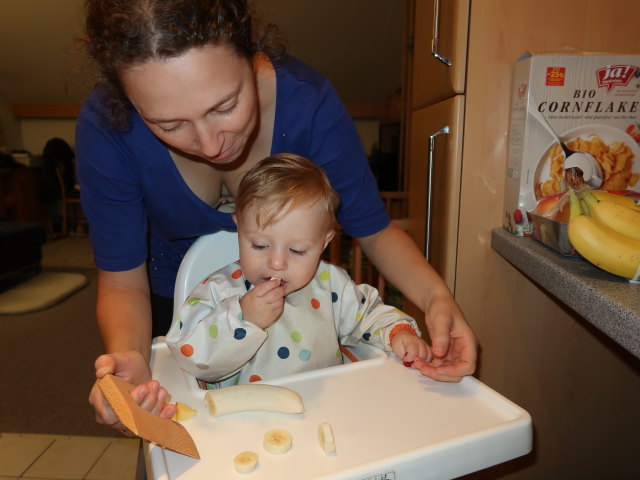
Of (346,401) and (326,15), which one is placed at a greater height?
(326,15)

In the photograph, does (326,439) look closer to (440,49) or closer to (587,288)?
(587,288)

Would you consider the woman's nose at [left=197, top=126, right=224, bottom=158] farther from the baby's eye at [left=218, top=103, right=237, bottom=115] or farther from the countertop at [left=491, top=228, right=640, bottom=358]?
the countertop at [left=491, top=228, right=640, bottom=358]

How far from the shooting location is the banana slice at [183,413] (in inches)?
26.7

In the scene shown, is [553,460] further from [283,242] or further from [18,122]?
[18,122]

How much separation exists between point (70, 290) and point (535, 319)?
3.23 meters

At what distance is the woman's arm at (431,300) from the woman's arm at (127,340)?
0.41 metres

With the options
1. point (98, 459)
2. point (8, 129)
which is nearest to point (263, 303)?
point (98, 459)

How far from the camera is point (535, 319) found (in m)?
1.29

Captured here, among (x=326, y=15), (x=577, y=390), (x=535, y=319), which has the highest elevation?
(x=326, y=15)

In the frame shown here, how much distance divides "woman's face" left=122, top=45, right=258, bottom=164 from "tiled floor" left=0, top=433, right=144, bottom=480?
1372mm

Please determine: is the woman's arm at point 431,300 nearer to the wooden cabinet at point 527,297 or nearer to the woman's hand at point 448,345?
the woman's hand at point 448,345

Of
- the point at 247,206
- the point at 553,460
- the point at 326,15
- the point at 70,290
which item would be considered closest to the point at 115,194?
the point at 247,206

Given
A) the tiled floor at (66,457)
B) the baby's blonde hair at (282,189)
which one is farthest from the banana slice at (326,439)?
the tiled floor at (66,457)

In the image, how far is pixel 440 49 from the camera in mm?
1282
